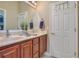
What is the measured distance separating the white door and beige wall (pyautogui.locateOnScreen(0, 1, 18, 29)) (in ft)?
4.48

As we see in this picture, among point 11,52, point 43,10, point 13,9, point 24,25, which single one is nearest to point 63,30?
point 24,25

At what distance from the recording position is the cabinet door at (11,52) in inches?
78.3

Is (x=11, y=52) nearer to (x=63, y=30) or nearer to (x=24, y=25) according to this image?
(x=24, y=25)

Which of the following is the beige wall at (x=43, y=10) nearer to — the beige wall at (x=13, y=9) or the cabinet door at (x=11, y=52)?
the beige wall at (x=13, y=9)

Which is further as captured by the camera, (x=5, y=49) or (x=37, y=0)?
(x=37, y=0)

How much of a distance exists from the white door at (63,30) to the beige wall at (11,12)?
1366 mm

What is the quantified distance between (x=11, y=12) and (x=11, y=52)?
126 cm

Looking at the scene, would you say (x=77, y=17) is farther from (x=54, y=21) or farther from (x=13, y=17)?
(x=13, y=17)

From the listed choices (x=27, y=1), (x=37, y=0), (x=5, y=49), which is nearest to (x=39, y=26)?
(x=37, y=0)

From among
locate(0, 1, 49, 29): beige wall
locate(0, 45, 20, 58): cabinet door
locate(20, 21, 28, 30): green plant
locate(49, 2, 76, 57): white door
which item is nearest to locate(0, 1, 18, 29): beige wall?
locate(0, 1, 49, 29): beige wall

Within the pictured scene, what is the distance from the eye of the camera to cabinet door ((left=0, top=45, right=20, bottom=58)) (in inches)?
78.3

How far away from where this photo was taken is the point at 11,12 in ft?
10.5

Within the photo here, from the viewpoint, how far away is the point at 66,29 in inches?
158

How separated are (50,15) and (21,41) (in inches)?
89.6
